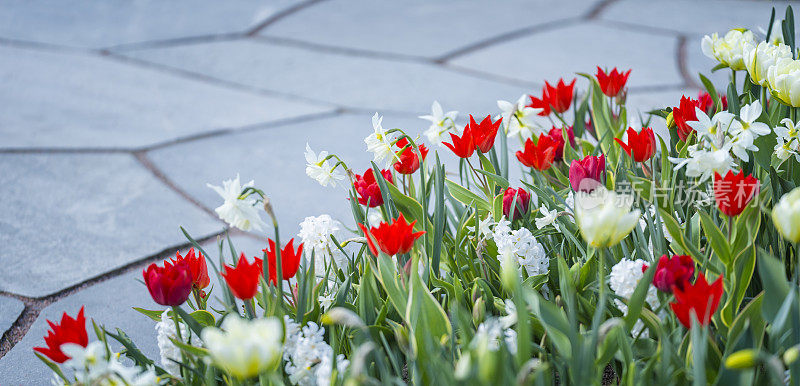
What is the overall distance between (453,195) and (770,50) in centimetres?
47

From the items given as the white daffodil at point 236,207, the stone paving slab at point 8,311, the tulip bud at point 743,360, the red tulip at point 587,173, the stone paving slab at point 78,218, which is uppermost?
the white daffodil at point 236,207

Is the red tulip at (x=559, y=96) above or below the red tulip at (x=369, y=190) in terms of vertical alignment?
above

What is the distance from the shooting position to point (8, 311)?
49.0 inches

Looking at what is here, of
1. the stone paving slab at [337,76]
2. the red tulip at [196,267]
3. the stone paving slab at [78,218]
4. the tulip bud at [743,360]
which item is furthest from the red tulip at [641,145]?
the stone paving slab at [337,76]

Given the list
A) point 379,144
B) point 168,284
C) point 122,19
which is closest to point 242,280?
point 168,284

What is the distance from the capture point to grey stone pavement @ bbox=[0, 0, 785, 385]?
4.83 feet

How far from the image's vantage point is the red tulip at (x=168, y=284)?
2.37 ft

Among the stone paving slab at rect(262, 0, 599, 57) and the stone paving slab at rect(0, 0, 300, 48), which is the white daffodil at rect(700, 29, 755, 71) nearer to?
the stone paving slab at rect(262, 0, 599, 57)

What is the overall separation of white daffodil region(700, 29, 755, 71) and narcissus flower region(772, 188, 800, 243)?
48cm

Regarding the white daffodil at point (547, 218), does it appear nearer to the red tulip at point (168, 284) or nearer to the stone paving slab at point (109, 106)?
the red tulip at point (168, 284)

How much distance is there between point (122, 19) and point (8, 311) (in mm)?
2345

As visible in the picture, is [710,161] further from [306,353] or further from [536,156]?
[306,353]

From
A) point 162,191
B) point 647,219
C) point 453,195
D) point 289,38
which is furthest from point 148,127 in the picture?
point 647,219

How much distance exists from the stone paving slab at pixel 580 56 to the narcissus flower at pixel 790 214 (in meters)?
1.74
